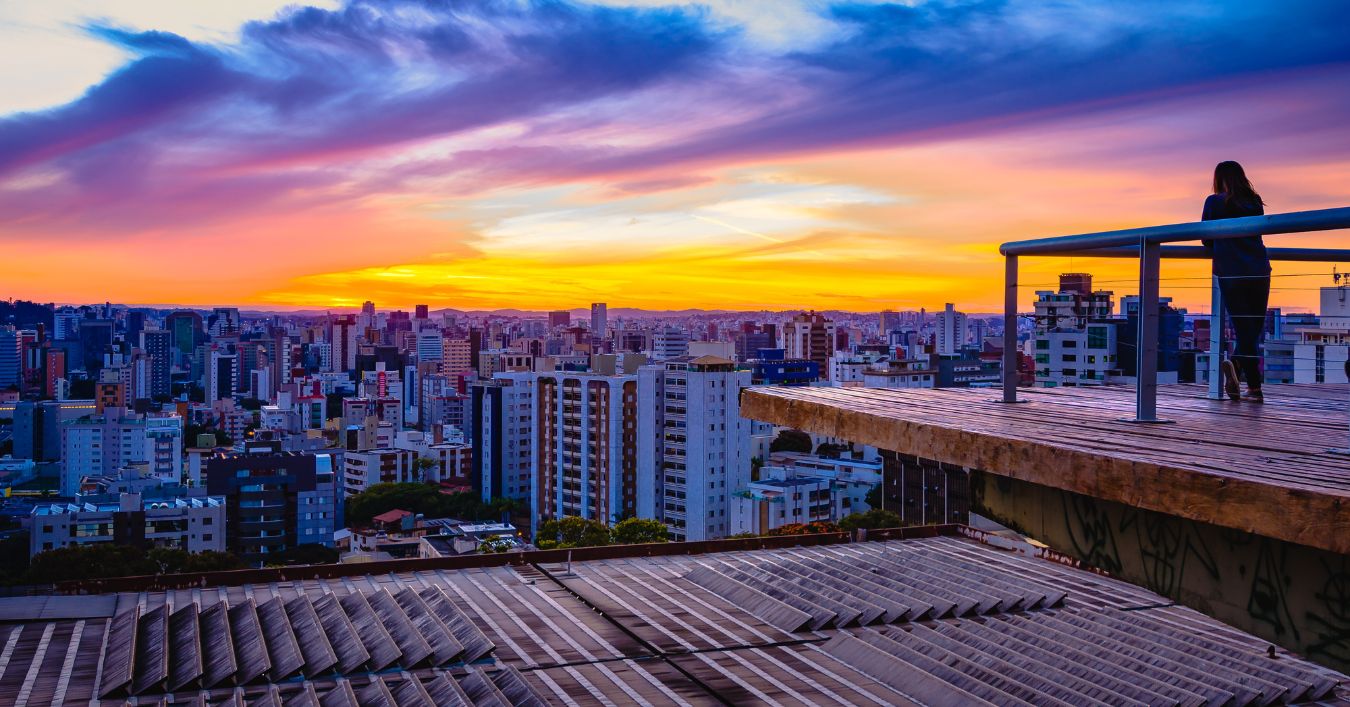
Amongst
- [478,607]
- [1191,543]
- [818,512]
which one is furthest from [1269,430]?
[818,512]

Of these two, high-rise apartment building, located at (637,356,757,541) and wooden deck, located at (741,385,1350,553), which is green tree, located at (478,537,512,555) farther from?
wooden deck, located at (741,385,1350,553)

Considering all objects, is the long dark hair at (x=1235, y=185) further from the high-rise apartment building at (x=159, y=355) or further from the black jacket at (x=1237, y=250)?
the high-rise apartment building at (x=159, y=355)

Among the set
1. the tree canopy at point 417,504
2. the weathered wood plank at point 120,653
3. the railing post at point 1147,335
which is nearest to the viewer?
the railing post at point 1147,335

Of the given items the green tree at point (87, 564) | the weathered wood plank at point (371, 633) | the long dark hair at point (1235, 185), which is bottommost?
the green tree at point (87, 564)

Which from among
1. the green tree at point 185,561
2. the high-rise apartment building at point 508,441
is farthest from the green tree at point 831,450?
the green tree at point 185,561

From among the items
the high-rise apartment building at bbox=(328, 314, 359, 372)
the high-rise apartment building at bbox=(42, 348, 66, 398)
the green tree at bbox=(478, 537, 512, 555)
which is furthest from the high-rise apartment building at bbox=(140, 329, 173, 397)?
the green tree at bbox=(478, 537, 512, 555)

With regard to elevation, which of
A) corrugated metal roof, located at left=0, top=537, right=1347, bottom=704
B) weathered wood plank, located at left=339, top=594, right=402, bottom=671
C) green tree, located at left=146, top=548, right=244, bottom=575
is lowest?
green tree, located at left=146, top=548, right=244, bottom=575

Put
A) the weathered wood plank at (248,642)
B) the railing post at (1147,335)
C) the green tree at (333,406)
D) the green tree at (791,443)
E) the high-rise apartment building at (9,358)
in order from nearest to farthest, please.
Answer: the railing post at (1147,335), the weathered wood plank at (248,642), the green tree at (791,443), the green tree at (333,406), the high-rise apartment building at (9,358)
